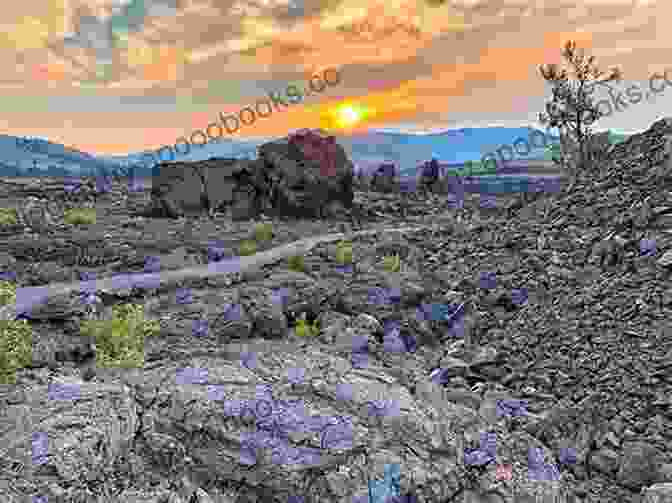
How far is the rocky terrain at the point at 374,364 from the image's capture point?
19.3ft

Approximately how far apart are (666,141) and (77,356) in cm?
Answer: 1779

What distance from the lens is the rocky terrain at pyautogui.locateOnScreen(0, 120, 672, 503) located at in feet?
19.3

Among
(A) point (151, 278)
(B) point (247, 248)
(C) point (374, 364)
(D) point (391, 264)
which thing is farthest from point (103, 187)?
(C) point (374, 364)

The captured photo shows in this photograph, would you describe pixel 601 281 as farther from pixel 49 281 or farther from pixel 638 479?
pixel 49 281

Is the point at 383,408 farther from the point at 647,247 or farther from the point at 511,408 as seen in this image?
the point at 647,247

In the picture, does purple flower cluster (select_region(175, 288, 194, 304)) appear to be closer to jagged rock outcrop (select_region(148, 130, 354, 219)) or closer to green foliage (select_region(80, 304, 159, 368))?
green foliage (select_region(80, 304, 159, 368))

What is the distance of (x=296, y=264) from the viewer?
21328mm

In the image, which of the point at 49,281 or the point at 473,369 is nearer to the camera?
the point at 473,369

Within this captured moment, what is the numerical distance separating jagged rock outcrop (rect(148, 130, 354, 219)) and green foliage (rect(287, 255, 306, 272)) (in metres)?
19.1

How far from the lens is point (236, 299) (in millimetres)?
15461

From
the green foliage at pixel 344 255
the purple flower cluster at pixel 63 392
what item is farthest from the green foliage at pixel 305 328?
the purple flower cluster at pixel 63 392

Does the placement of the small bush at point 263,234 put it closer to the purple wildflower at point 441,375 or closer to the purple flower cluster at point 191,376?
the purple wildflower at point 441,375

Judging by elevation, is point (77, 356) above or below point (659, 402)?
above

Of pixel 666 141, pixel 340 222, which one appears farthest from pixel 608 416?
pixel 340 222
